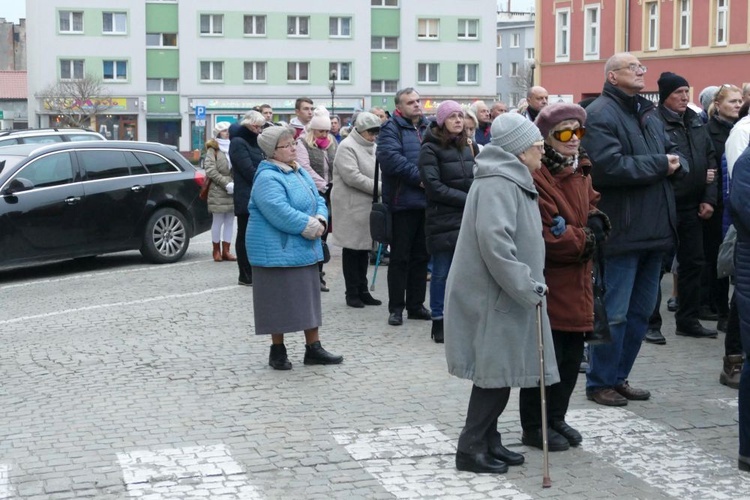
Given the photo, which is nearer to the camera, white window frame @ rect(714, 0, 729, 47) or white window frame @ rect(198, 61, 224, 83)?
white window frame @ rect(714, 0, 729, 47)

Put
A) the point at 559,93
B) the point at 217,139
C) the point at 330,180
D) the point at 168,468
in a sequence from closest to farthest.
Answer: the point at 168,468
the point at 330,180
the point at 217,139
the point at 559,93

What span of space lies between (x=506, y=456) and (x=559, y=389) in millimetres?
551

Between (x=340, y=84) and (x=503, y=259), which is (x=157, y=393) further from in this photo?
(x=340, y=84)

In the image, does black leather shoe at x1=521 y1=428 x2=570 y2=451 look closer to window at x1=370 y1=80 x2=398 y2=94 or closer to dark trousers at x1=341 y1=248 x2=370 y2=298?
dark trousers at x1=341 y1=248 x2=370 y2=298

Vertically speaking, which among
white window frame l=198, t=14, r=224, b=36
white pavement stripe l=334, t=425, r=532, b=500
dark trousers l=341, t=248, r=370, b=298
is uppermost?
white window frame l=198, t=14, r=224, b=36

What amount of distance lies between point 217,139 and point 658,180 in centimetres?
960

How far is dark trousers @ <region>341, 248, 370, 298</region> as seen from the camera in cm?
1245

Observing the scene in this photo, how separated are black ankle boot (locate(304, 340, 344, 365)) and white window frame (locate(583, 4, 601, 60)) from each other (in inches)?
2039

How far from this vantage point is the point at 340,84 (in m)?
81.5

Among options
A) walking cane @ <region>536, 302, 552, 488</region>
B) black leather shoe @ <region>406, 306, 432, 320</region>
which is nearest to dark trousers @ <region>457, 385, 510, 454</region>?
walking cane @ <region>536, 302, 552, 488</region>

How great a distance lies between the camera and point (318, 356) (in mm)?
9531

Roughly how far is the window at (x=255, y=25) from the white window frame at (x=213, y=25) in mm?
1510

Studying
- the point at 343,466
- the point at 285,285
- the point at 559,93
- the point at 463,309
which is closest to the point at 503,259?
the point at 463,309

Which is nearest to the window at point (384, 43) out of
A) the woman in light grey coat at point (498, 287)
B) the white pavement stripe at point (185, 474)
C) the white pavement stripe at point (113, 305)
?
the white pavement stripe at point (113, 305)
